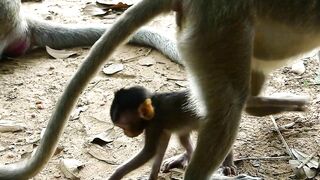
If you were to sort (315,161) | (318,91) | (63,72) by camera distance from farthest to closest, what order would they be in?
(63,72), (318,91), (315,161)

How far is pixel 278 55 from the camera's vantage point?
148 inches

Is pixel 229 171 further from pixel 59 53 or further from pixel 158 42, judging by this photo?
pixel 59 53

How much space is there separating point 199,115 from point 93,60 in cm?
62

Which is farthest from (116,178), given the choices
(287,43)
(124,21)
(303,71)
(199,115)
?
(303,71)

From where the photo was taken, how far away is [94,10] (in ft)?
20.4

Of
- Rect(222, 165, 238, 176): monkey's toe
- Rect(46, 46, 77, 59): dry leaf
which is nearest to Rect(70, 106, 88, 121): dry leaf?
Rect(46, 46, 77, 59): dry leaf

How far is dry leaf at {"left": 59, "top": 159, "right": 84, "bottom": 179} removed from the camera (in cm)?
417

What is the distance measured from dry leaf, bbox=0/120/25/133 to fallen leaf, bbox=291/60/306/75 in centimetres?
207

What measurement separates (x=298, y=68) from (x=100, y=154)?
1.76 meters

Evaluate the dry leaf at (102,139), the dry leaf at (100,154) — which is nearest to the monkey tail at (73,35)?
the dry leaf at (102,139)

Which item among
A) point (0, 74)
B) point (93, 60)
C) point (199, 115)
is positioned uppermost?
point (93, 60)

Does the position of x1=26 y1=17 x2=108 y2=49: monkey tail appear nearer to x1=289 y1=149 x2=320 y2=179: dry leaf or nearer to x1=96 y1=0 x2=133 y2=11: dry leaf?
x1=96 y1=0 x2=133 y2=11: dry leaf

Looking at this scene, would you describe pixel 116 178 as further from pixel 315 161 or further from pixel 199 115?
pixel 315 161

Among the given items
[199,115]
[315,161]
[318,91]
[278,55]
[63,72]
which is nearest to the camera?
[199,115]
